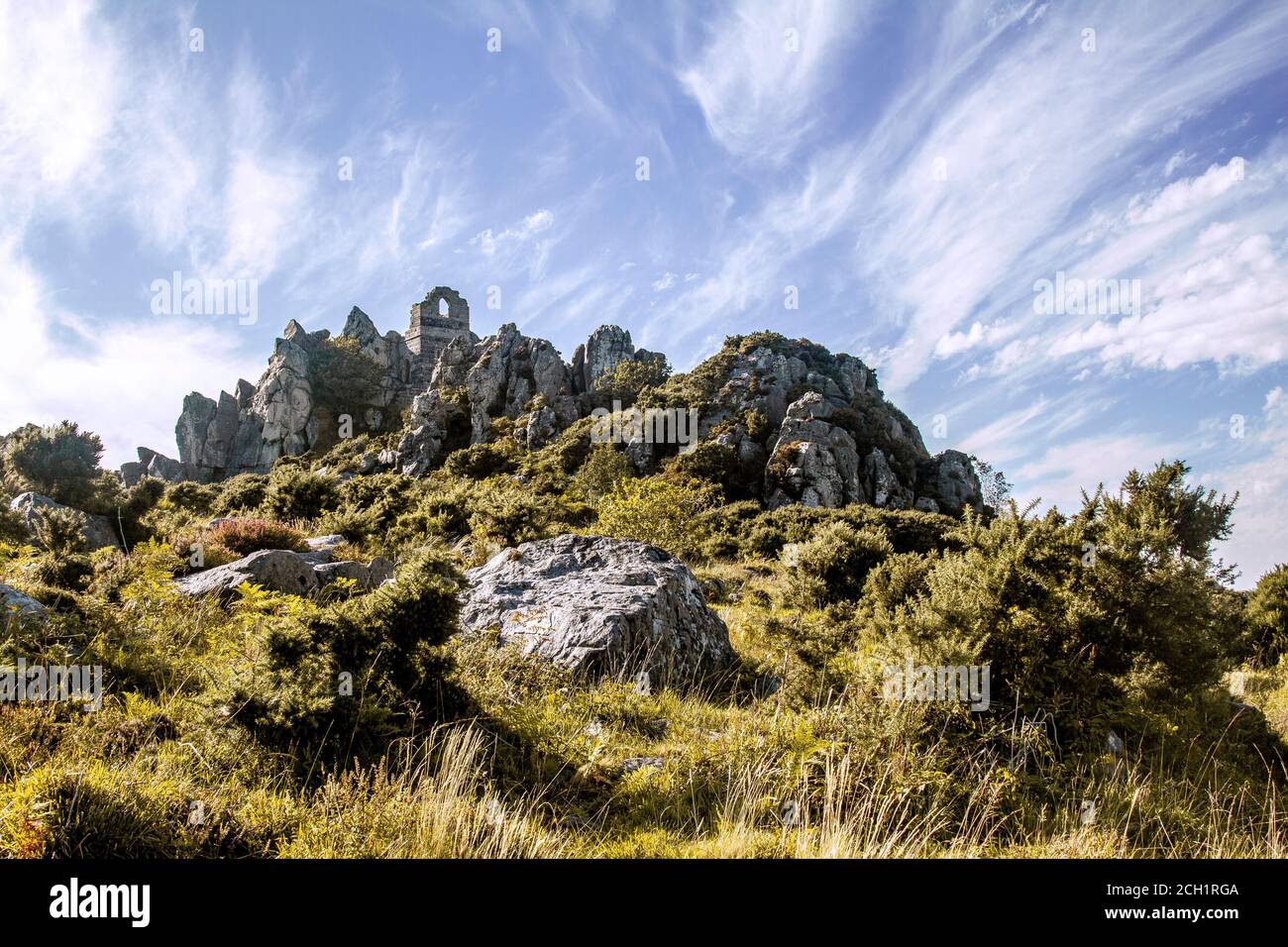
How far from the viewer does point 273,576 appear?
7.94m

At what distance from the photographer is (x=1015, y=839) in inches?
160

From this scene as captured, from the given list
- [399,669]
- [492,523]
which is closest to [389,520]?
[492,523]

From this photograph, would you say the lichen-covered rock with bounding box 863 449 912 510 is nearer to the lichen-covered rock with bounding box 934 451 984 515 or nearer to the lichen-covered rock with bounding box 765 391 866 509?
the lichen-covered rock with bounding box 765 391 866 509

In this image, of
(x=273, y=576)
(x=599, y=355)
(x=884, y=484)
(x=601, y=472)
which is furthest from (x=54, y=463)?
(x=599, y=355)

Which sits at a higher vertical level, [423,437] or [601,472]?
[423,437]

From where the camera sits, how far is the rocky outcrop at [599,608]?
6.41 meters

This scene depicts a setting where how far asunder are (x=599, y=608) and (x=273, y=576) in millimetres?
4434

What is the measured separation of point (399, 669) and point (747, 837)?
2.89 m

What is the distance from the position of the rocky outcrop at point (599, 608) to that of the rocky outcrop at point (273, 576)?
1.52 meters

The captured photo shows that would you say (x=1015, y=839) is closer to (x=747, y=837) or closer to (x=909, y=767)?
(x=909, y=767)

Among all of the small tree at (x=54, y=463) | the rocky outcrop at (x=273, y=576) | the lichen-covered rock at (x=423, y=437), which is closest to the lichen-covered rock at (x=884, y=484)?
the lichen-covered rock at (x=423, y=437)

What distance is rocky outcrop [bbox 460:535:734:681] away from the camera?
253 inches

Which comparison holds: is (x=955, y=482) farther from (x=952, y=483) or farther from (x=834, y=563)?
(x=834, y=563)

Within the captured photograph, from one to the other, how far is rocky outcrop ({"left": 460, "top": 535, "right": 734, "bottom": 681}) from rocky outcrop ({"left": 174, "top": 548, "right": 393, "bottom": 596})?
1516mm
